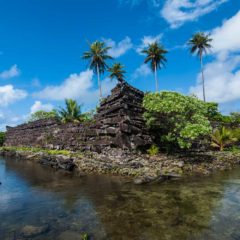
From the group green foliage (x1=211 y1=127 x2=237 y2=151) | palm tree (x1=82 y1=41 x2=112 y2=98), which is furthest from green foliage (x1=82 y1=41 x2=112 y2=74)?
green foliage (x1=211 y1=127 x2=237 y2=151)

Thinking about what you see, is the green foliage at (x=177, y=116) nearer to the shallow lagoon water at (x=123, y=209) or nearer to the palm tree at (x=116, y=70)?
the shallow lagoon water at (x=123, y=209)

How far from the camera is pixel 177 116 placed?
19.5m

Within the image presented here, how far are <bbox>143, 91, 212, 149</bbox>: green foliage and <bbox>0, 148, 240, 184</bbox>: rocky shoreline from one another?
1503mm

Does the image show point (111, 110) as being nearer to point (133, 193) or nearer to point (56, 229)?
point (133, 193)

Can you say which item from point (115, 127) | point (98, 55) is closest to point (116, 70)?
point (98, 55)

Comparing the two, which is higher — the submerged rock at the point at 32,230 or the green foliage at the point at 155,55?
the green foliage at the point at 155,55

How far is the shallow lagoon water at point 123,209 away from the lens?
7.30 meters

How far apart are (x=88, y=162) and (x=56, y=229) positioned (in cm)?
1099

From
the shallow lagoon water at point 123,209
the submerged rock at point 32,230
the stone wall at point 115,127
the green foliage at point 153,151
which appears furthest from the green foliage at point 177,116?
the submerged rock at point 32,230

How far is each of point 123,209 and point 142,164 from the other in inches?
312

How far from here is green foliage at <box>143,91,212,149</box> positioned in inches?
717

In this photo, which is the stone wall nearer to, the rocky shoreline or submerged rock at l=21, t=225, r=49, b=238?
the rocky shoreline

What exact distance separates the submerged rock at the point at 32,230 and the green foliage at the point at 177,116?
12340mm

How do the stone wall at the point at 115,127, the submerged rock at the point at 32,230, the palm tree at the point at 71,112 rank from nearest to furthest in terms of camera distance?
the submerged rock at the point at 32,230
the stone wall at the point at 115,127
the palm tree at the point at 71,112
